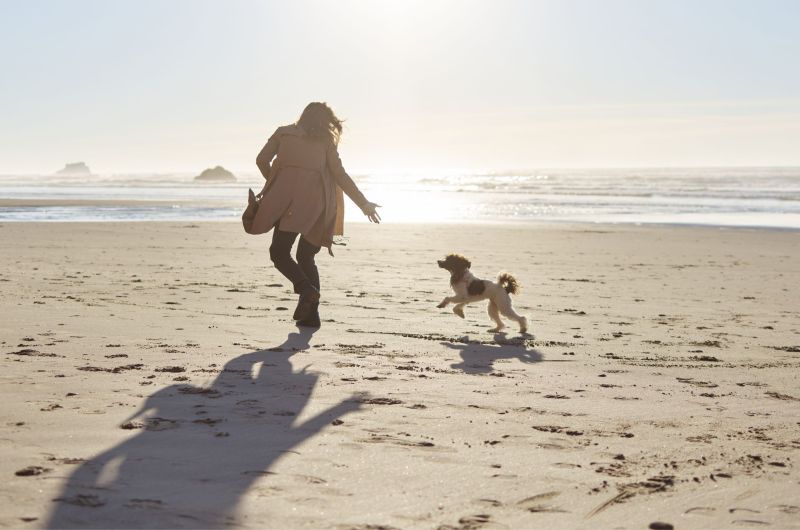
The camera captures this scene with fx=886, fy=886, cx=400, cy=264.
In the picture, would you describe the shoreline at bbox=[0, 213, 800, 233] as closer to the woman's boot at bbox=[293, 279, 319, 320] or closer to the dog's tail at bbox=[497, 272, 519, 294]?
the dog's tail at bbox=[497, 272, 519, 294]

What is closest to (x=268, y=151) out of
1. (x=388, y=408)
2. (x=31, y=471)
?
(x=388, y=408)

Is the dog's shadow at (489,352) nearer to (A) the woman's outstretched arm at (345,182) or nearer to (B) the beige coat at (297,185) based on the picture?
(A) the woman's outstretched arm at (345,182)

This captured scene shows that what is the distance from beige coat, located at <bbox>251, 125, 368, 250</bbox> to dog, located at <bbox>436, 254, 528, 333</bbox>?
132 cm

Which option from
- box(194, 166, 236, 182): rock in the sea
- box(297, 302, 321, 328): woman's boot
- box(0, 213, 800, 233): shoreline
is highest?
box(194, 166, 236, 182): rock in the sea

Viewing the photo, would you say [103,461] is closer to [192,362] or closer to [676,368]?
[192,362]

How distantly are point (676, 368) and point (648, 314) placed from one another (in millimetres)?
2686

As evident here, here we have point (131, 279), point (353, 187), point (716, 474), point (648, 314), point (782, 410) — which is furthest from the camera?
point (131, 279)

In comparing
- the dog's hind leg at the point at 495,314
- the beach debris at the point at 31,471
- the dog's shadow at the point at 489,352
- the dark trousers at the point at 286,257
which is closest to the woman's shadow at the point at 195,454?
the beach debris at the point at 31,471

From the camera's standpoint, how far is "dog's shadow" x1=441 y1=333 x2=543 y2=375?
6.04m

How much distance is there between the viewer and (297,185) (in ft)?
24.3

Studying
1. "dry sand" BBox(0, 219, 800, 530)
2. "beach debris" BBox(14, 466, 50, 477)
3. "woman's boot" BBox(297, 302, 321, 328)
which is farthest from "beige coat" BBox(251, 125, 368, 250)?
"beach debris" BBox(14, 466, 50, 477)

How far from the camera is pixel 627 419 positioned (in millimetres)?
4652

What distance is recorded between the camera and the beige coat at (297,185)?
7406mm

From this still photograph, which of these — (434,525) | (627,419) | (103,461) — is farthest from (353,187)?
(434,525)
